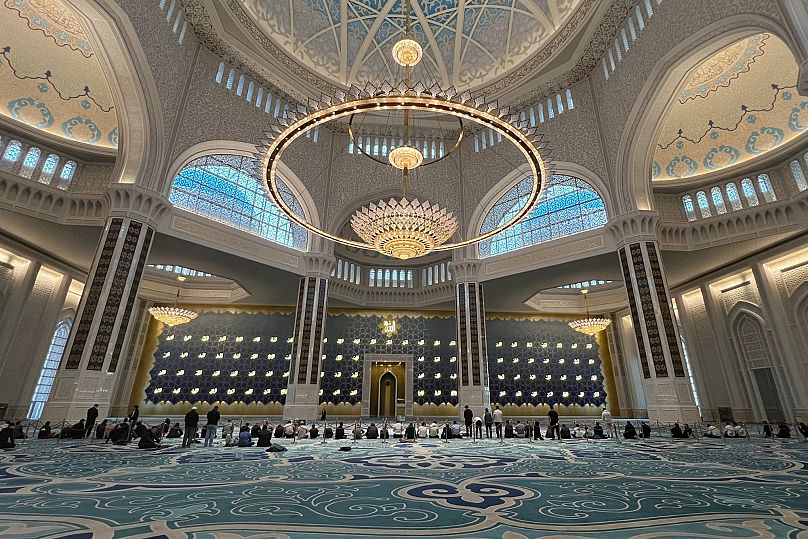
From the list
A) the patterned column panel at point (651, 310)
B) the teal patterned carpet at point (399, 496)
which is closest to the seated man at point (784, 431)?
the patterned column panel at point (651, 310)

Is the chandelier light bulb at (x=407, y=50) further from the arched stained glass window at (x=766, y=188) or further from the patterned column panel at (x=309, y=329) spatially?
the arched stained glass window at (x=766, y=188)

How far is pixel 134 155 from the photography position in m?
10.7

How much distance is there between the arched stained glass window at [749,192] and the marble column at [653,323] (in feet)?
14.5

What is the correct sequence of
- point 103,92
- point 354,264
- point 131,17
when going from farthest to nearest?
point 354,264, point 103,92, point 131,17

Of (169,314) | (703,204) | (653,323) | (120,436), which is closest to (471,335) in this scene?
(653,323)

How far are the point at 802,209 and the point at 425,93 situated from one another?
12664 millimetres

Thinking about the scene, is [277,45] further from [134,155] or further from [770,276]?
[770,276]

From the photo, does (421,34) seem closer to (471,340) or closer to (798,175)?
(471,340)

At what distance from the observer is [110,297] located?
9.40 meters

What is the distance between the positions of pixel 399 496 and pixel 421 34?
16868 millimetres

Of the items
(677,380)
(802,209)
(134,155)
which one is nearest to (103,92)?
(134,155)

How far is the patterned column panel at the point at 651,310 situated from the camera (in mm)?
10070

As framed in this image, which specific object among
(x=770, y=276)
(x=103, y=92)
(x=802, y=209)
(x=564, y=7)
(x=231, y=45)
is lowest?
(x=770, y=276)

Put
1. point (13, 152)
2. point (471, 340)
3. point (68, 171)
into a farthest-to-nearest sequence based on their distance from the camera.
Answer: point (471, 340)
point (68, 171)
point (13, 152)
